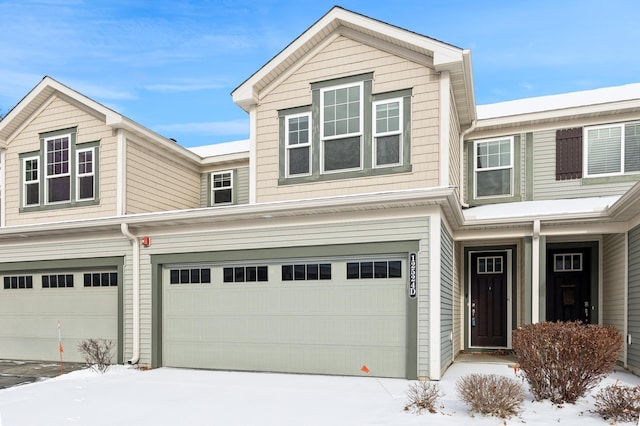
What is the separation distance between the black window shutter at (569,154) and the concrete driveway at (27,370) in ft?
40.3

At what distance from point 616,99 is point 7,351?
16896 mm

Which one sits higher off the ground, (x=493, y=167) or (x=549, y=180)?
(x=493, y=167)

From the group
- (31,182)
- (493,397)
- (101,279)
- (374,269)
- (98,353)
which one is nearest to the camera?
(493,397)

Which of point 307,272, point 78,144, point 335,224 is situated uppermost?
point 78,144

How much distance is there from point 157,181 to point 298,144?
192 inches

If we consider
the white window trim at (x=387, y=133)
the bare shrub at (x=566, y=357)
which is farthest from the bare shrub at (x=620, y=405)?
the white window trim at (x=387, y=133)

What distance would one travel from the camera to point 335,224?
28.4 ft

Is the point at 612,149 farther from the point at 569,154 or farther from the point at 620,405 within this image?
the point at 620,405

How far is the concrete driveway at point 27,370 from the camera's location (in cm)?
898

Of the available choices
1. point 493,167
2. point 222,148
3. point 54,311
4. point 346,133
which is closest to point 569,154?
point 493,167

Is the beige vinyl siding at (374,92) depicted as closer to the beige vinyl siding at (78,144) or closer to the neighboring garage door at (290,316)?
the neighboring garage door at (290,316)

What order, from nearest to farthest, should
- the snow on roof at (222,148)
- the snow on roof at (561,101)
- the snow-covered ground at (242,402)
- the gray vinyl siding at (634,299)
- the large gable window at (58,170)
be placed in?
the snow-covered ground at (242,402) → the gray vinyl siding at (634,299) → the snow on roof at (561,101) → the large gable window at (58,170) → the snow on roof at (222,148)

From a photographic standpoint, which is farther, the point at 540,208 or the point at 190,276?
the point at 540,208

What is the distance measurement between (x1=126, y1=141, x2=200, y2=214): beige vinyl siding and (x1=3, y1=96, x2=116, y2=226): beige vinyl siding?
47 centimetres
